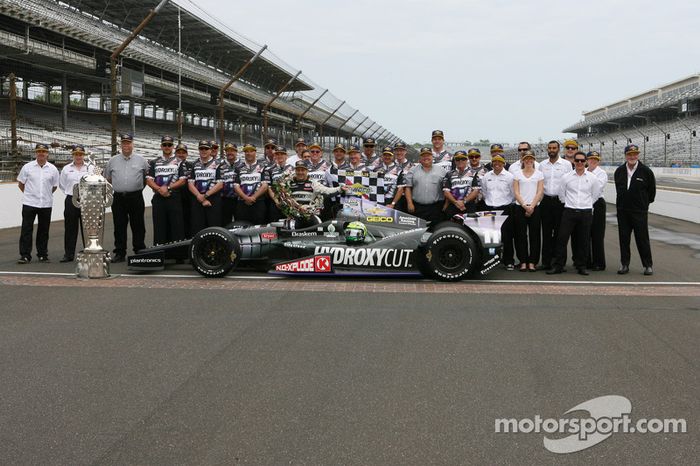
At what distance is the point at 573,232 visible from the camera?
924cm

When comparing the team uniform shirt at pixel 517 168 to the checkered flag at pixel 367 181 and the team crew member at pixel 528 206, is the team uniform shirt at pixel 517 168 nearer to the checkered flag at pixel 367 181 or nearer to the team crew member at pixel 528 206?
the team crew member at pixel 528 206

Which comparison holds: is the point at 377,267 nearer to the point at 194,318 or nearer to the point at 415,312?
the point at 415,312

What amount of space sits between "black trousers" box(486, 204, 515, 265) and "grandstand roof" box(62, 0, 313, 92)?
1334 inches

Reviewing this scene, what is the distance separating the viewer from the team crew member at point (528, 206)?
9273 mm

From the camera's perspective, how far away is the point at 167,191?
9.89 metres

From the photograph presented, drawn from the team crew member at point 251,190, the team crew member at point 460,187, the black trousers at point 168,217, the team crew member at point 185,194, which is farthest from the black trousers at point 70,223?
the team crew member at point 460,187

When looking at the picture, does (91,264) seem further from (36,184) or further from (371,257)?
(371,257)

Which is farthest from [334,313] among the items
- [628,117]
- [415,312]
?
[628,117]

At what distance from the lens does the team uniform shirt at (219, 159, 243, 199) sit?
1020 cm

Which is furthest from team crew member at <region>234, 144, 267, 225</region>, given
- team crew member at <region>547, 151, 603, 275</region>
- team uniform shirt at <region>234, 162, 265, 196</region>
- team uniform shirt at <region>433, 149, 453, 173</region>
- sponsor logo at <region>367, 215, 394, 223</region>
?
team crew member at <region>547, 151, 603, 275</region>

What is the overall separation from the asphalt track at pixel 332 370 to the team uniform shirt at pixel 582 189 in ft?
4.98

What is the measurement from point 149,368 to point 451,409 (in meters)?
2.18

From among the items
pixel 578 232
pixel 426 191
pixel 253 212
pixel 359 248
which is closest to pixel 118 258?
pixel 253 212

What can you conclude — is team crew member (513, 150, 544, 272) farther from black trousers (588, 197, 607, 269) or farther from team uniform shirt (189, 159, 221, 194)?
team uniform shirt (189, 159, 221, 194)
